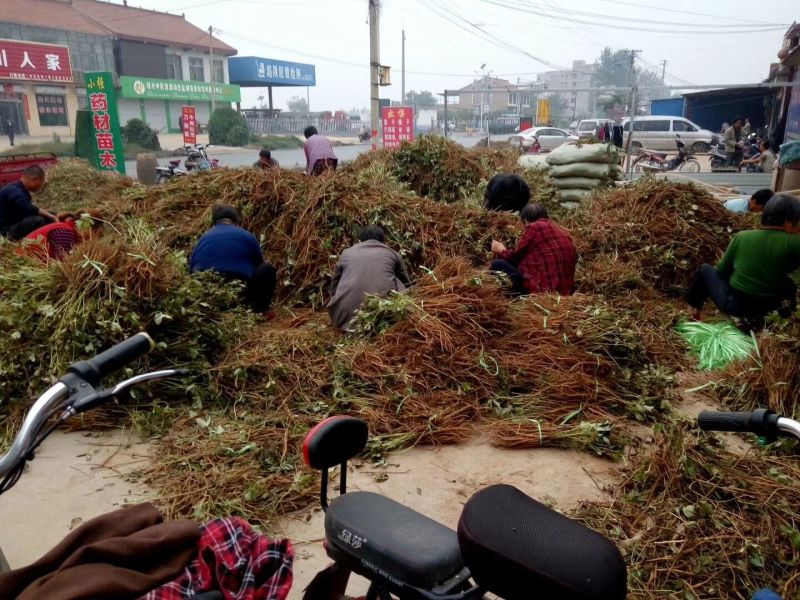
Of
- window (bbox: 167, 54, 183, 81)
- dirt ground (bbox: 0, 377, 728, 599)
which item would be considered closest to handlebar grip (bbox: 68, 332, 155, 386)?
dirt ground (bbox: 0, 377, 728, 599)

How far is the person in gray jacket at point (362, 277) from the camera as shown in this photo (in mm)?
4676

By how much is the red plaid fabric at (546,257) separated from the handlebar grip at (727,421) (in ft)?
11.7

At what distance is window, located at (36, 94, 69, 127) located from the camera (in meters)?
29.7

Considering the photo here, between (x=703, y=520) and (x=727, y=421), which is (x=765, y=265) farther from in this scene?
(x=727, y=421)

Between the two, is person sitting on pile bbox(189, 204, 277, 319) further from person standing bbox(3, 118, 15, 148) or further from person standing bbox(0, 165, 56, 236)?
person standing bbox(3, 118, 15, 148)

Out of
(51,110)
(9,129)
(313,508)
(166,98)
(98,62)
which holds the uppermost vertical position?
(98,62)

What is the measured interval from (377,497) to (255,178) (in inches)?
211

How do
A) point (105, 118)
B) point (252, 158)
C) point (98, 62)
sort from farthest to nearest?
1. point (98, 62)
2. point (252, 158)
3. point (105, 118)

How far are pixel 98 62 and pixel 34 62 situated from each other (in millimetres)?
5404

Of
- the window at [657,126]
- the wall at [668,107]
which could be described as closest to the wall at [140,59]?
the window at [657,126]

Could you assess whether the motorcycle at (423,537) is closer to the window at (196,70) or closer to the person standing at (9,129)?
the person standing at (9,129)

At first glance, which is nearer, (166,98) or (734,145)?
(734,145)

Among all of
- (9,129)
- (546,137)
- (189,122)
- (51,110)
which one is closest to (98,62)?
(51,110)

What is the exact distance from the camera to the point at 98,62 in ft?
109
